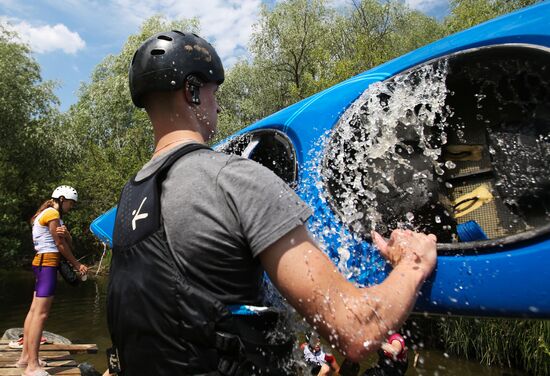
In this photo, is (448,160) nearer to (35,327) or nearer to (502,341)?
(35,327)

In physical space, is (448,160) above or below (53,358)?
above

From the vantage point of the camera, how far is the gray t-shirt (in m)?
1.02

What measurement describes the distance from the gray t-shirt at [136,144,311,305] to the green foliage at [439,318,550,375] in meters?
5.54

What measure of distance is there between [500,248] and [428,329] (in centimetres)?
678

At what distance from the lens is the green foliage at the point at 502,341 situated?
5773mm

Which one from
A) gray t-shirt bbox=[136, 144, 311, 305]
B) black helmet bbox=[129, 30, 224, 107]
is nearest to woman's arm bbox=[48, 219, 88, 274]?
black helmet bbox=[129, 30, 224, 107]

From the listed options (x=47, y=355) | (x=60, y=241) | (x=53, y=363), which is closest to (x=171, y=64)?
(x=60, y=241)

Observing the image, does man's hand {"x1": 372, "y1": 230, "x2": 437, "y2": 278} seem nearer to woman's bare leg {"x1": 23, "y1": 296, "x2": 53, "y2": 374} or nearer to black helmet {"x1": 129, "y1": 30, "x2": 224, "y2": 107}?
black helmet {"x1": 129, "y1": 30, "x2": 224, "y2": 107}

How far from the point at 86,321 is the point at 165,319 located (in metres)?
10.3

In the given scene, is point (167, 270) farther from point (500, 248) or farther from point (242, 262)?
point (500, 248)

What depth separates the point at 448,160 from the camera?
9.87 ft

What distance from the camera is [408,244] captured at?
4.58 feet

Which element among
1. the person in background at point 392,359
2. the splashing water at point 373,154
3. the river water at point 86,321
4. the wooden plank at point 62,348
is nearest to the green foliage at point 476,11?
the river water at point 86,321

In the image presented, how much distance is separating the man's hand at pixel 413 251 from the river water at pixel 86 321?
339 cm
